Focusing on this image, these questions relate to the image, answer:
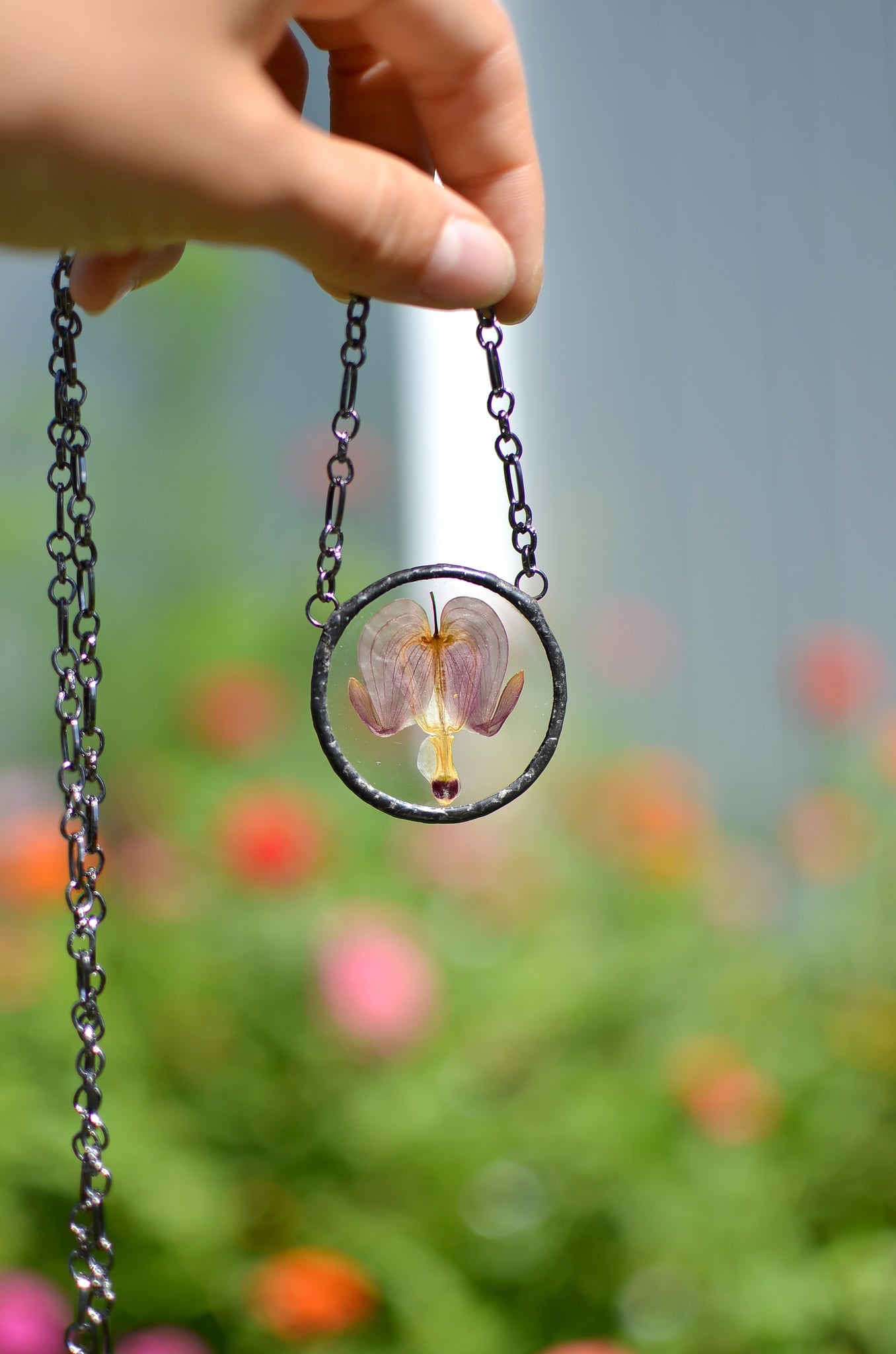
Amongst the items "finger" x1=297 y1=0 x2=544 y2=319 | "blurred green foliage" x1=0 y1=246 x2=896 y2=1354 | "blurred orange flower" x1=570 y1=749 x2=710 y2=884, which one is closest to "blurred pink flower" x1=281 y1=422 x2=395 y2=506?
"blurred green foliage" x1=0 y1=246 x2=896 y2=1354

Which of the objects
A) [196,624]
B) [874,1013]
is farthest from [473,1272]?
[196,624]

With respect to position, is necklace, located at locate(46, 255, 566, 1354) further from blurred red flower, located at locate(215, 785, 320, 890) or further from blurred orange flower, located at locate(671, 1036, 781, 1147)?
blurred orange flower, located at locate(671, 1036, 781, 1147)

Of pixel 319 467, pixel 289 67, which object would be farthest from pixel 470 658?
pixel 319 467

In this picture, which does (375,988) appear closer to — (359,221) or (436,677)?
(436,677)

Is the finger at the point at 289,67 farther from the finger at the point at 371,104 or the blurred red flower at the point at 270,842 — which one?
the blurred red flower at the point at 270,842

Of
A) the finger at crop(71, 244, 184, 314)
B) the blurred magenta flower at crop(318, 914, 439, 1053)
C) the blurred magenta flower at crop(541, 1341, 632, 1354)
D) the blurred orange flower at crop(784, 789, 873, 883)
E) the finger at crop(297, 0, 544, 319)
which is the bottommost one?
the blurred magenta flower at crop(541, 1341, 632, 1354)

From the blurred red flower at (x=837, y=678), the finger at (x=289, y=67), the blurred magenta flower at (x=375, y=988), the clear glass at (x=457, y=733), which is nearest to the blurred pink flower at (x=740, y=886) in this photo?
the blurred red flower at (x=837, y=678)
